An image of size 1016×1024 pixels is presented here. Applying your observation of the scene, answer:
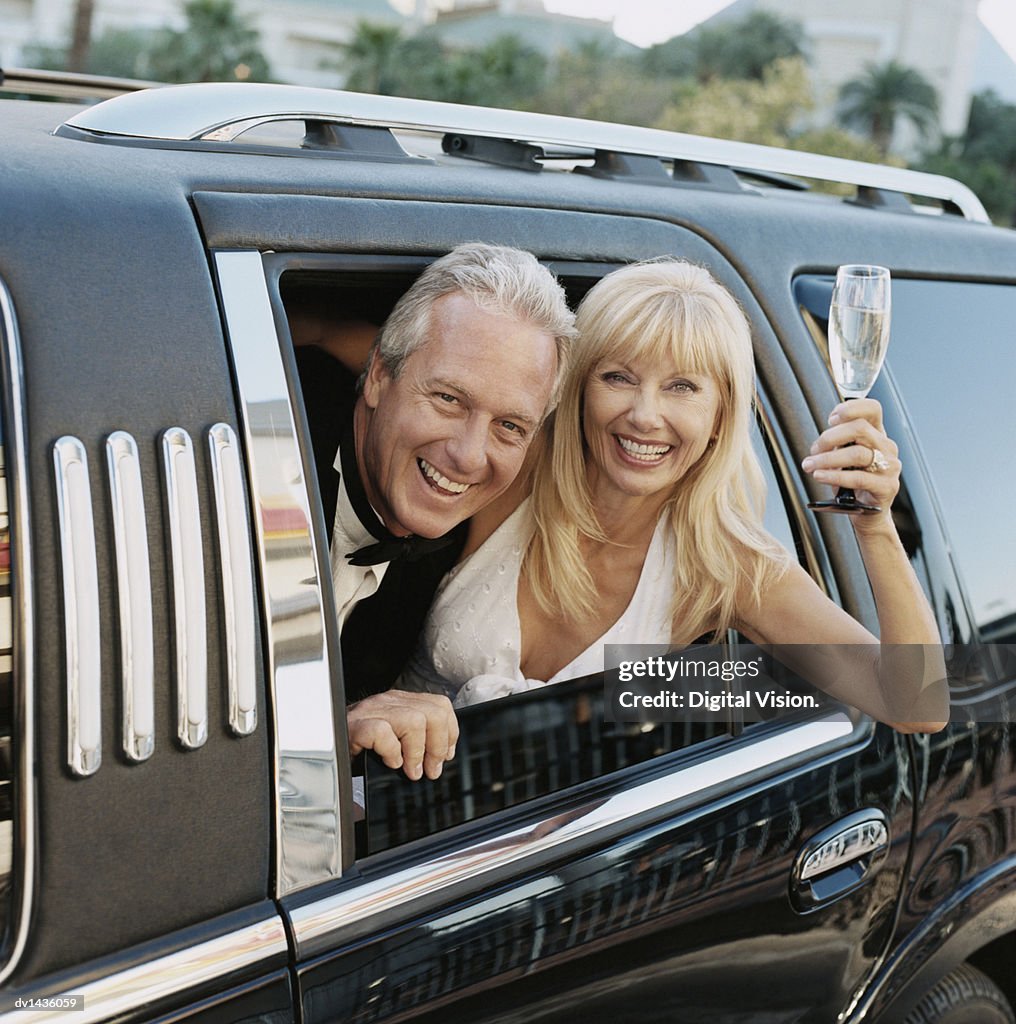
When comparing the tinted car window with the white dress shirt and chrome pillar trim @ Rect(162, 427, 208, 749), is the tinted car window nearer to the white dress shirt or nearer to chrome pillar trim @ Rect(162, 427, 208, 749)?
the white dress shirt

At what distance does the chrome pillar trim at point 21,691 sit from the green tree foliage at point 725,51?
143ft

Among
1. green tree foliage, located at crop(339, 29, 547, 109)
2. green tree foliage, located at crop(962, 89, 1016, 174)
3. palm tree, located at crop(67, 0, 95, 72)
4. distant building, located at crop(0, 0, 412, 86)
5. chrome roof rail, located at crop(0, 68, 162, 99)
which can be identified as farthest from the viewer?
green tree foliage, located at crop(962, 89, 1016, 174)

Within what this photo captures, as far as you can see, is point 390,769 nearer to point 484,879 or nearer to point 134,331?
point 484,879

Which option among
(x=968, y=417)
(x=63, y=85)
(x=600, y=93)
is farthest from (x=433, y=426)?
(x=600, y=93)

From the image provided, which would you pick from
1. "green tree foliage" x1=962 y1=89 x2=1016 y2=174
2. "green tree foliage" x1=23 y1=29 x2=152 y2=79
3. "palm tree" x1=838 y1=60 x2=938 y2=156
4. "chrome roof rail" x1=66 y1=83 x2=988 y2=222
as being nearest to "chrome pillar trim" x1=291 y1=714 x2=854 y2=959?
"chrome roof rail" x1=66 y1=83 x2=988 y2=222

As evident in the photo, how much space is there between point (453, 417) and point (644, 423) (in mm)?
281

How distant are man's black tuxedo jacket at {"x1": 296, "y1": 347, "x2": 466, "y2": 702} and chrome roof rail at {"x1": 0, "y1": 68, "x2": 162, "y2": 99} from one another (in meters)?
1.19

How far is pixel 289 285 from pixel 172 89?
37 centimetres

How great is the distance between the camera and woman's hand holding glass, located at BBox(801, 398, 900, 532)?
170 centimetres

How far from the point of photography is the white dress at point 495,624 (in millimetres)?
1586

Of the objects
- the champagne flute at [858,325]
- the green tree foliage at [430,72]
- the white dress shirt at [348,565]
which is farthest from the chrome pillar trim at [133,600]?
the green tree foliage at [430,72]

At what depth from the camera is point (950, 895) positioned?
191 cm

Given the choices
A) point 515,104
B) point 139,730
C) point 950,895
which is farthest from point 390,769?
point 515,104

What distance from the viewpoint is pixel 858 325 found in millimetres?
1667
